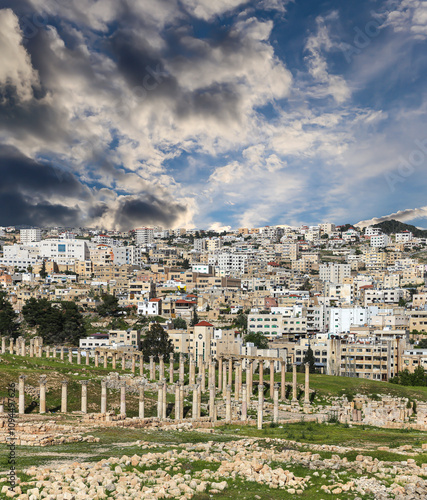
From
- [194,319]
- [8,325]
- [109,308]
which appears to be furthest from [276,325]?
[8,325]

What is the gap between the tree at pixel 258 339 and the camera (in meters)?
73.0

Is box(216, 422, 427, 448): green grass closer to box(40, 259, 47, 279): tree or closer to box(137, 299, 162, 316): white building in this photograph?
box(137, 299, 162, 316): white building

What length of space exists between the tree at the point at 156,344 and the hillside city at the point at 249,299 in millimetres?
3736

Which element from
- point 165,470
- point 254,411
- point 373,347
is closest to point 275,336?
point 373,347

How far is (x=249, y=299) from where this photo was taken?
10944 centimetres

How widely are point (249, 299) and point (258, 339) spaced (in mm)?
33620

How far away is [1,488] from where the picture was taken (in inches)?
561

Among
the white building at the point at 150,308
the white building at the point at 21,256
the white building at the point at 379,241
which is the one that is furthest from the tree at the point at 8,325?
the white building at the point at 379,241

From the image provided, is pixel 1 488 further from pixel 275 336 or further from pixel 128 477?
pixel 275 336

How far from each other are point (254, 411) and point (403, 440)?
51.5 ft

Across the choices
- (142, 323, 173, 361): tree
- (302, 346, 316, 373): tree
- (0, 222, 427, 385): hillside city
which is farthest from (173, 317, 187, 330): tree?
(302, 346, 316, 373): tree

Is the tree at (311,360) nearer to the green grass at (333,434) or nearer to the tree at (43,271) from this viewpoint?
the green grass at (333,434)

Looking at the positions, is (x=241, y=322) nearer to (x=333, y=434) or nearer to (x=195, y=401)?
→ (x=195, y=401)

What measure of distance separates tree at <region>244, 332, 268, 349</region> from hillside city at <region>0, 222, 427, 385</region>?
0.18m
